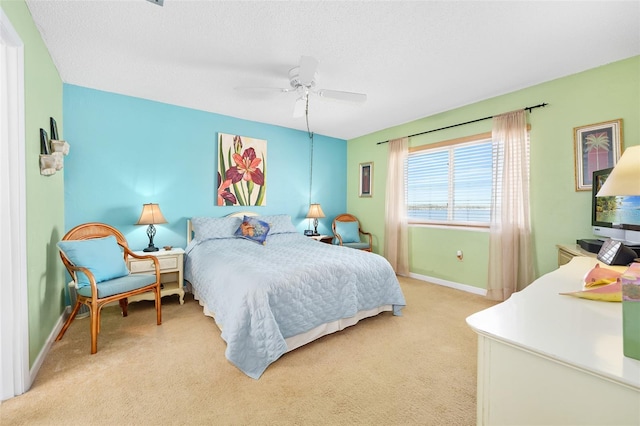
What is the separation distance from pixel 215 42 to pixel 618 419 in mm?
3066

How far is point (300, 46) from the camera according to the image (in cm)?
238

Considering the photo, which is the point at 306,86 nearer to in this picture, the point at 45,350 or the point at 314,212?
the point at 314,212

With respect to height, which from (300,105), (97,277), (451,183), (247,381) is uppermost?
(300,105)

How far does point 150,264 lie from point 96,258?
0.76 m

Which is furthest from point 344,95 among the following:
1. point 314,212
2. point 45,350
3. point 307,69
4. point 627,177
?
point 45,350

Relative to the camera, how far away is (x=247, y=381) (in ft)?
6.20

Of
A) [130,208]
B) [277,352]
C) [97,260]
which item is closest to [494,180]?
[277,352]

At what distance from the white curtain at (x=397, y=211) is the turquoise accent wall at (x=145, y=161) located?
1.83m

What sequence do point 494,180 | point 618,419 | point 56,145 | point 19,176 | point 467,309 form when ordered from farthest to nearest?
point 494,180
point 467,309
point 56,145
point 19,176
point 618,419

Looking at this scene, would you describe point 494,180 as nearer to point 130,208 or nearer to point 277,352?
point 277,352

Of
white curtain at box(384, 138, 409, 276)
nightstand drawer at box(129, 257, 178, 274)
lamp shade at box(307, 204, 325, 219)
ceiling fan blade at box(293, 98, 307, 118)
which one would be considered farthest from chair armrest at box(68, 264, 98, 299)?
white curtain at box(384, 138, 409, 276)

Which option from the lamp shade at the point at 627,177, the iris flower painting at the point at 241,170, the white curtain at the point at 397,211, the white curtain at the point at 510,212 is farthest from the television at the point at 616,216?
the iris flower painting at the point at 241,170

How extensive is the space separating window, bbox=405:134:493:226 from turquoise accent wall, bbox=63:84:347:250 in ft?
7.24

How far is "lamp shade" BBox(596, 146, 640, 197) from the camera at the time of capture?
1.33 m
